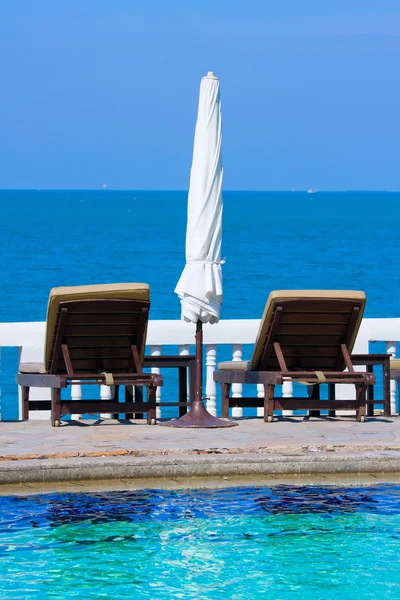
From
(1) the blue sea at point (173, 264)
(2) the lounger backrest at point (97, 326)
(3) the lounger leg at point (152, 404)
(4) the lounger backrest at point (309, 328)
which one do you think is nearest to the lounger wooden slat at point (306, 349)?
(4) the lounger backrest at point (309, 328)

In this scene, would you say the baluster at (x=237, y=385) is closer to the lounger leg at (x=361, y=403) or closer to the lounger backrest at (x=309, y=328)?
the lounger backrest at (x=309, y=328)

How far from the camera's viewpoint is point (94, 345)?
8.97 metres

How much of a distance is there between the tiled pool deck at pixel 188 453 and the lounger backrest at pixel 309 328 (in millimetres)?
789

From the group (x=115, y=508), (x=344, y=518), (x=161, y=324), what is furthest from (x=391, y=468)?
(x=161, y=324)

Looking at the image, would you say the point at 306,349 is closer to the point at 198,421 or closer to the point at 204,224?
the point at 198,421

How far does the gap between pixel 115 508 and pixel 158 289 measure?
131 ft

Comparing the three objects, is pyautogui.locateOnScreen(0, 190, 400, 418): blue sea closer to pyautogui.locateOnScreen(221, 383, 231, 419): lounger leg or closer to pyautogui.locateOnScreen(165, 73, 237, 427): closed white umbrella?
pyautogui.locateOnScreen(221, 383, 231, 419): lounger leg

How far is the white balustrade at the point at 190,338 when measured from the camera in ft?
32.0

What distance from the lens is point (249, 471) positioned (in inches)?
287

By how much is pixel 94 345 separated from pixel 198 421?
0.93m

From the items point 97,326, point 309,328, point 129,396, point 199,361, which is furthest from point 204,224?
point 129,396

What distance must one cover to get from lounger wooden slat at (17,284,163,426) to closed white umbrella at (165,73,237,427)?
341 millimetres

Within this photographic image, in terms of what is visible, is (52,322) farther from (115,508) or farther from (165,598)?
(165,598)

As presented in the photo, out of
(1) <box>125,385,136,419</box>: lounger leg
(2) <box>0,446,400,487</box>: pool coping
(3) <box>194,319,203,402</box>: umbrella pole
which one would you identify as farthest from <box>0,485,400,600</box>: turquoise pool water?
(1) <box>125,385,136,419</box>: lounger leg
